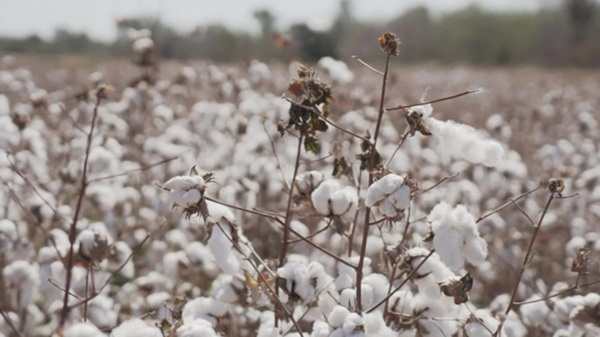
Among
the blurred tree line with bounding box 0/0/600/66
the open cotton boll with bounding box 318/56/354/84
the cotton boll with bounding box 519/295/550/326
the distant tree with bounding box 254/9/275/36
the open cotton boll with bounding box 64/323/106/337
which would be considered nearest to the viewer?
the open cotton boll with bounding box 64/323/106/337

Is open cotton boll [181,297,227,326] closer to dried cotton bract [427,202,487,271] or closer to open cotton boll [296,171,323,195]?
open cotton boll [296,171,323,195]

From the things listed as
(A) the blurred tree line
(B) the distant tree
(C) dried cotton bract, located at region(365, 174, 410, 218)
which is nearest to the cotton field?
(C) dried cotton bract, located at region(365, 174, 410, 218)

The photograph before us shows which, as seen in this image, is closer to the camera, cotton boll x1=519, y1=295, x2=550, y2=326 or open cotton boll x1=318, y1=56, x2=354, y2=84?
cotton boll x1=519, y1=295, x2=550, y2=326

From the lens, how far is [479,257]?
1543mm

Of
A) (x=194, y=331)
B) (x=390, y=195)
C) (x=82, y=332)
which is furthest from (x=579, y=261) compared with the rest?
(x=82, y=332)

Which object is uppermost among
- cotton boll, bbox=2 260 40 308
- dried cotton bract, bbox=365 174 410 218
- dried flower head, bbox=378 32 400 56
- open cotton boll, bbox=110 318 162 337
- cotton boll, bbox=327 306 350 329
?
cotton boll, bbox=2 260 40 308

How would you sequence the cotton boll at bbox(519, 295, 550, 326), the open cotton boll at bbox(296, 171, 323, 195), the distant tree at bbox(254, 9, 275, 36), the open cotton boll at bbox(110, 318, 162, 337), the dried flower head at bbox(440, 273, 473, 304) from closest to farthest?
the open cotton boll at bbox(110, 318, 162, 337) < the dried flower head at bbox(440, 273, 473, 304) < the open cotton boll at bbox(296, 171, 323, 195) < the cotton boll at bbox(519, 295, 550, 326) < the distant tree at bbox(254, 9, 275, 36)

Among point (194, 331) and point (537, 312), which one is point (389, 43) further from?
point (537, 312)

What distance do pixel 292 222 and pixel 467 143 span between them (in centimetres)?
166

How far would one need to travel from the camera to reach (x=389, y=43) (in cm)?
152

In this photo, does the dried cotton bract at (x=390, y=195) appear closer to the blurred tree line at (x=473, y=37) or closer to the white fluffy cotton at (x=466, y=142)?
the white fluffy cotton at (x=466, y=142)

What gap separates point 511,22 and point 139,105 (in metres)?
56.8

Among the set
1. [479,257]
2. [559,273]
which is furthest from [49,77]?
[479,257]

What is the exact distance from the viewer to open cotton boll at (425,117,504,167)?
5.17 ft
